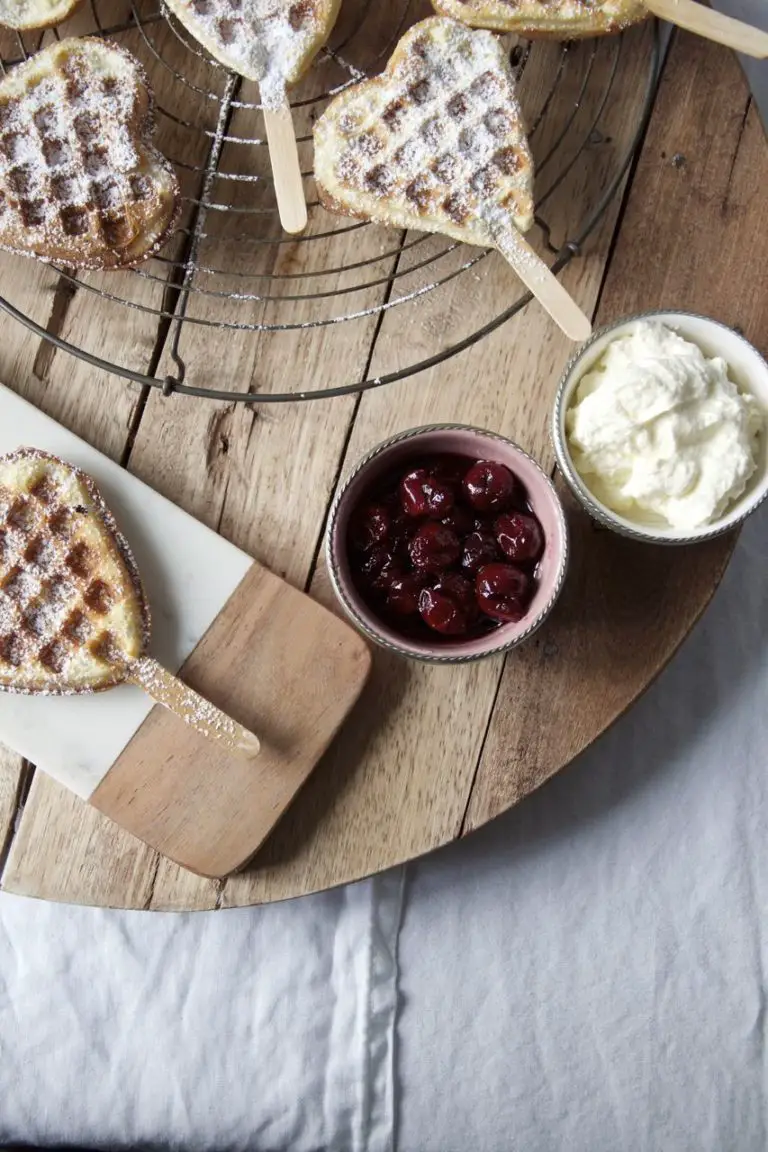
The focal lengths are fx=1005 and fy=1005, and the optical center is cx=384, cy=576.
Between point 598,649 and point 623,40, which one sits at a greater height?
point 623,40

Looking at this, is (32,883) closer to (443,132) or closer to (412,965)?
(412,965)

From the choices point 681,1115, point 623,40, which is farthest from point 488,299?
point 681,1115

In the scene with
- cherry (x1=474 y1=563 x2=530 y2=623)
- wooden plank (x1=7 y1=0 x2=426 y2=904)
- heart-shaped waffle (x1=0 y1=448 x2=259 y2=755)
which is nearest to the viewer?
cherry (x1=474 y1=563 x2=530 y2=623)

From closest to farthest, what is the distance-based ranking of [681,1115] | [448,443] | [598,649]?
[448,443], [598,649], [681,1115]

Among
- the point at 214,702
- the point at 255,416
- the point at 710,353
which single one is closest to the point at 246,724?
the point at 214,702

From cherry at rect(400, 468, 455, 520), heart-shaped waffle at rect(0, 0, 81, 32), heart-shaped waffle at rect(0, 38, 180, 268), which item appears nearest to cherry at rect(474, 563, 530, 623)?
cherry at rect(400, 468, 455, 520)

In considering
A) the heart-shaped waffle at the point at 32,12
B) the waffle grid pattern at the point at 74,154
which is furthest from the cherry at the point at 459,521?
the heart-shaped waffle at the point at 32,12

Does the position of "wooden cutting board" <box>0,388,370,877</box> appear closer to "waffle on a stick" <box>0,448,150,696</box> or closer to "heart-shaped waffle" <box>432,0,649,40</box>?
"waffle on a stick" <box>0,448,150,696</box>
